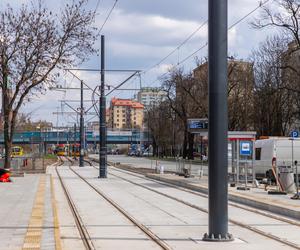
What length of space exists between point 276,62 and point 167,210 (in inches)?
1548

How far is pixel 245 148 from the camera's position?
28109 millimetres

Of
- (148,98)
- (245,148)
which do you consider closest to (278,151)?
(245,148)

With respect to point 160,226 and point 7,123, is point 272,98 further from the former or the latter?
point 160,226

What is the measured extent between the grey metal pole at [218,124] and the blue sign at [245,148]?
54.9 feet

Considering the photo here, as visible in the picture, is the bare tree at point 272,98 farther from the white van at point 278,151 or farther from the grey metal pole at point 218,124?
the grey metal pole at point 218,124

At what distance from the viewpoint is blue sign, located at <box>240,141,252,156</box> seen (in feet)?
91.7

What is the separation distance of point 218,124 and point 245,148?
671 inches

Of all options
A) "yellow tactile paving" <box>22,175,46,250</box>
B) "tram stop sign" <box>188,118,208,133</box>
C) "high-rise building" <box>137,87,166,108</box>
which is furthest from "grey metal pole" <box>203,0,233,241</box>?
"high-rise building" <box>137,87,166,108</box>

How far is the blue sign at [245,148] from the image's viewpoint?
91.7ft

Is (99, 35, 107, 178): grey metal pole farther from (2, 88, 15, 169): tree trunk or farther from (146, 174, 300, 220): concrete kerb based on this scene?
(146, 174, 300, 220): concrete kerb

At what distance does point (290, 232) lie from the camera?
42.0 ft

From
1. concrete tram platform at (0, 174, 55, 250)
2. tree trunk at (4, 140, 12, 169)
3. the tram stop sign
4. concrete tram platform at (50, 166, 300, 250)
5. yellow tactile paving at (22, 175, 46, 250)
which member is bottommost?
concrete tram platform at (50, 166, 300, 250)

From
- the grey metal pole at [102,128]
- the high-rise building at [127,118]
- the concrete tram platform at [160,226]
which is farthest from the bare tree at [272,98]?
the high-rise building at [127,118]

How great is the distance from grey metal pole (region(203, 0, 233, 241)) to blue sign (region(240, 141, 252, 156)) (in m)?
16.7
